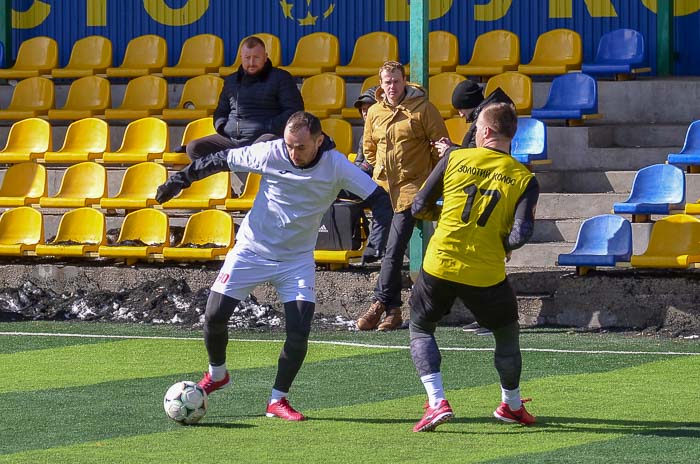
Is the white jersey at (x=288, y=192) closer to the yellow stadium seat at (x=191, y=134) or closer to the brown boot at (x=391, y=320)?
the brown boot at (x=391, y=320)

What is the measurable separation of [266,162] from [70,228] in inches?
285

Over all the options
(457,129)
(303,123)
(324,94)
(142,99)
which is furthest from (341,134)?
(303,123)

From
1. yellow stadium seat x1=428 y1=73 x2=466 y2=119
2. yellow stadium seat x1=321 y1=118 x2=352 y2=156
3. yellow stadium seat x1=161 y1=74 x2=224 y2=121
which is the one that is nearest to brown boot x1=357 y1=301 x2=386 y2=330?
yellow stadium seat x1=321 y1=118 x2=352 y2=156

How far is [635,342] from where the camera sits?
11.3 metres

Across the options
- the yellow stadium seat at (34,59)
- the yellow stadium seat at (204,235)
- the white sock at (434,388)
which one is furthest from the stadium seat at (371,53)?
the white sock at (434,388)

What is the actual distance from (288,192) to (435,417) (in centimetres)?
154

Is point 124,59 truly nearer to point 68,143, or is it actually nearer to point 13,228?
point 68,143

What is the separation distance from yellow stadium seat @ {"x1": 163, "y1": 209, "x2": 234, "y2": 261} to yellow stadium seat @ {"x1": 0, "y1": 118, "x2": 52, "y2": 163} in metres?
2.94

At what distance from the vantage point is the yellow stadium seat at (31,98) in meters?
17.8

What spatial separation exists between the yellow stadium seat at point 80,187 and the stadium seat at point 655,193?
18.2 ft

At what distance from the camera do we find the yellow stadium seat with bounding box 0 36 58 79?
1875cm

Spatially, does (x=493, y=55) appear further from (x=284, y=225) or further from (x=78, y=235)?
(x=284, y=225)

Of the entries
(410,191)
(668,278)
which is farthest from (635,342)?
(410,191)

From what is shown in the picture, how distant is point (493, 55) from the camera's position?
16.8 m
